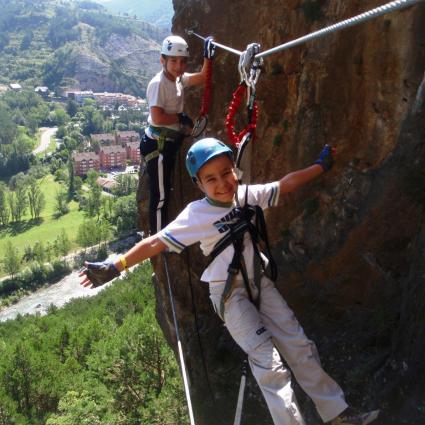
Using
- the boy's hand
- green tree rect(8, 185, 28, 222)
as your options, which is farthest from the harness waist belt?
green tree rect(8, 185, 28, 222)

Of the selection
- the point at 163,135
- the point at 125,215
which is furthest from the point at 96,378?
the point at 125,215

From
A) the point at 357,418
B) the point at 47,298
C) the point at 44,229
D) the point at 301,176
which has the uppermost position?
the point at 301,176

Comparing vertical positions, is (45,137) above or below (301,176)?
below

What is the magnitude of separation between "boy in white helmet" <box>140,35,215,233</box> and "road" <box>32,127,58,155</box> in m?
109

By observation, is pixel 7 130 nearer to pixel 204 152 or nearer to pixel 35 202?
pixel 35 202

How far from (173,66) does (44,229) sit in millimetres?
66279

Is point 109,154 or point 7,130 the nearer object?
point 109,154

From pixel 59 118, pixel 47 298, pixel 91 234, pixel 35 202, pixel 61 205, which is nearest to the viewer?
pixel 47 298

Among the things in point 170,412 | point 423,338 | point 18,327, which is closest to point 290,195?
point 423,338

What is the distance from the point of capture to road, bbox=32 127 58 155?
11300 centimetres

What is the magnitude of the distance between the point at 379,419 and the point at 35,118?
477 ft

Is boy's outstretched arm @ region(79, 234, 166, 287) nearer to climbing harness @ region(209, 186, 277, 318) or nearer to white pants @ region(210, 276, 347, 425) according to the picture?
climbing harness @ region(209, 186, 277, 318)

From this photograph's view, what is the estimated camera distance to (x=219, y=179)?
3.39m

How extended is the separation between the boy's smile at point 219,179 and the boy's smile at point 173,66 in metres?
2.71
